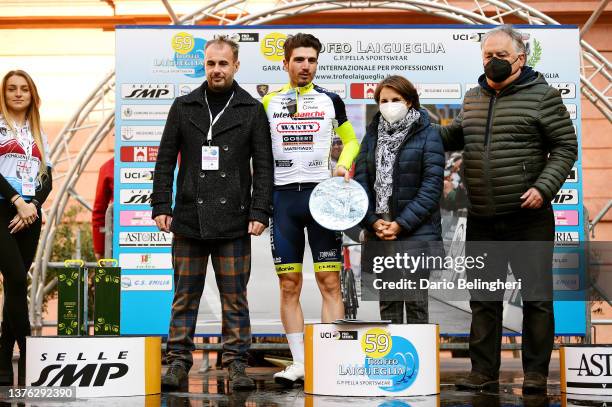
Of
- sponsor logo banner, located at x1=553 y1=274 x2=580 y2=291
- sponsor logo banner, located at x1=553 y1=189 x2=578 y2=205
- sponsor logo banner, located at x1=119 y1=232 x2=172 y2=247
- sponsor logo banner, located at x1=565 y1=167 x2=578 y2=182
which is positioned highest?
sponsor logo banner, located at x1=565 y1=167 x2=578 y2=182

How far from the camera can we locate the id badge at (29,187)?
6254mm

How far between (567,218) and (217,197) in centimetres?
353

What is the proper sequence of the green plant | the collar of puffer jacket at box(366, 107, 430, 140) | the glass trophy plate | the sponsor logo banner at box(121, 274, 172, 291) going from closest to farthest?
the glass trophy plate, the collar of puffer jacket at box(366, 107, 430, 140), the sponsor logo banner at box(121, 274, 172, 291), the green plant

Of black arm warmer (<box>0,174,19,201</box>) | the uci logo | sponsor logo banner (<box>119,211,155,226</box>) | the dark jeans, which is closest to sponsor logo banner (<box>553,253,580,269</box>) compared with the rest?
the dark jeans

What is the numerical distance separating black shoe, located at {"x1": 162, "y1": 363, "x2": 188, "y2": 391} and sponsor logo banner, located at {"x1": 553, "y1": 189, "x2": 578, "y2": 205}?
3.69 metres

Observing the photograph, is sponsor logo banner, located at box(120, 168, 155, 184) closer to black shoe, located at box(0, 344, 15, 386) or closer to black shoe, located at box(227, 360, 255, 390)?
black shoe, located at box(0, 344, 15, 386)

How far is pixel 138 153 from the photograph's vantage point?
27.6ft

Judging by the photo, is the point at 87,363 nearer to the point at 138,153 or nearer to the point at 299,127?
the point at 299,127

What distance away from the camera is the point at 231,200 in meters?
5.91

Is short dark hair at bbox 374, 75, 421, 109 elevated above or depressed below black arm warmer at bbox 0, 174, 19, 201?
above

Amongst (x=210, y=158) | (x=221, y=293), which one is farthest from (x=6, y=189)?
(x=221, y=293)

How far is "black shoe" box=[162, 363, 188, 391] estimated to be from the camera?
5734mm

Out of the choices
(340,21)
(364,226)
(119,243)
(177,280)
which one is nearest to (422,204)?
(364,226)

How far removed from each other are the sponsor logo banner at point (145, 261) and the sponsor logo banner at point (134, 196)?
40 cm
